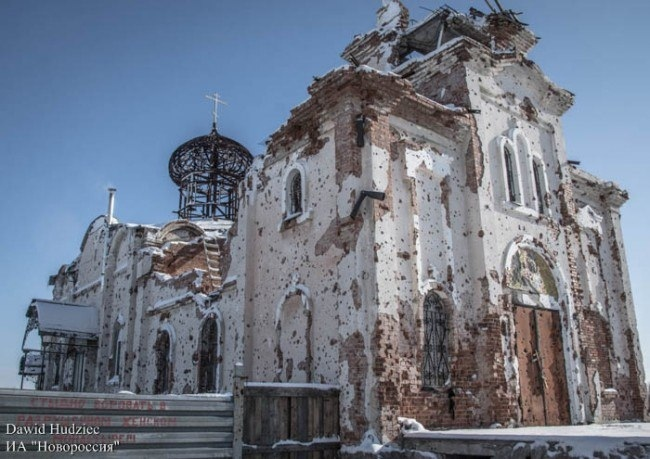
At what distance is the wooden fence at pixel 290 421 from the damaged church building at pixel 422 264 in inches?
10.9

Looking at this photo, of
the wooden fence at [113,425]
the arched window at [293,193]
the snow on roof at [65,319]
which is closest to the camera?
the wooden fence at [113,425]

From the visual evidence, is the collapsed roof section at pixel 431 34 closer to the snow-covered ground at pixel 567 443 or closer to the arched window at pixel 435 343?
the arched window at pixel 435 343

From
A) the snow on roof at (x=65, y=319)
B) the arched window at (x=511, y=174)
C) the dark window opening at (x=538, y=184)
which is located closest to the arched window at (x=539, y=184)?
the dark window opening at (x=538, y=184)

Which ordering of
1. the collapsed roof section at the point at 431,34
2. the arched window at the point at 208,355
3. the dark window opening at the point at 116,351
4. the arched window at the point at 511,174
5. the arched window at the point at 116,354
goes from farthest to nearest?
the dark window opening at the point at 116,351, the arched window at the point at 116,354, the collapsed roof section at the point at 431,34, the arched window at the point at 208,355, the arched window at the point at 511,174

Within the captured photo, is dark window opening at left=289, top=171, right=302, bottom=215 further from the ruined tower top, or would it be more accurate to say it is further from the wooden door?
the ruined tower top

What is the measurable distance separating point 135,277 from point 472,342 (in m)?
13.2

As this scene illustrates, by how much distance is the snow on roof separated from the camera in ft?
Result: 70.3

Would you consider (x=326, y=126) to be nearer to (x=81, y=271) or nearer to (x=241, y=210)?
(x=241, y=210)

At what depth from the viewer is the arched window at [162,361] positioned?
688 inches

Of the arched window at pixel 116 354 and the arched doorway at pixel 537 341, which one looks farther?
the arched window at pixel 116 354

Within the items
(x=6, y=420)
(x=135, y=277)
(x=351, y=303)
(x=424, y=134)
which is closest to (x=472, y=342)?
(x=351, y=303)

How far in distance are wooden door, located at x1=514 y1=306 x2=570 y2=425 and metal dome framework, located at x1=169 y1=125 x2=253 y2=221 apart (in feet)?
49.0

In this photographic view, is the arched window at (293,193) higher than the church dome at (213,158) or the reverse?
the reverse

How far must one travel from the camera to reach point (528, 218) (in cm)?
1366
